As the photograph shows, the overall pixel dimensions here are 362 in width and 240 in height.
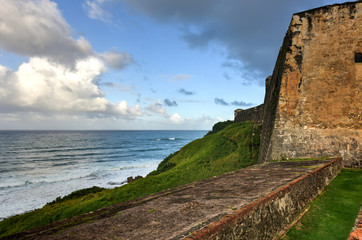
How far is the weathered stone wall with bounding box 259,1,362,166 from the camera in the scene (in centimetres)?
928

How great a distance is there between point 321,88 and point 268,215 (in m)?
8.98

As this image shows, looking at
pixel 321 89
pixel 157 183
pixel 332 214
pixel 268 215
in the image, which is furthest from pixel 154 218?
pixel 157 183

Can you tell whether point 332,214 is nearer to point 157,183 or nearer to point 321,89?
point 321,89

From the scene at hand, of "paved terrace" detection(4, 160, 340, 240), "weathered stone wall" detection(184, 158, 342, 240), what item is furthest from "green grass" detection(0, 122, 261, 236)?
"paved terrace" detection(4, 160, 340, 240)

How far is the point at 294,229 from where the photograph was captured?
144 inches

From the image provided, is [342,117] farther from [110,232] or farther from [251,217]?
[110,232]

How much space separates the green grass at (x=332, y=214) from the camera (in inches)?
138

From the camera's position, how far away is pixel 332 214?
4.20 meters

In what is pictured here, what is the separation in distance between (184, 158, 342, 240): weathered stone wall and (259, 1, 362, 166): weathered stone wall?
16.5ft

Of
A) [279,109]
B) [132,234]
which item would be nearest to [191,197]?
[132,234]

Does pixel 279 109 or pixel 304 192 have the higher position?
pixel 279 109

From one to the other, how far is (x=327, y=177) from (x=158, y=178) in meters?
10.7

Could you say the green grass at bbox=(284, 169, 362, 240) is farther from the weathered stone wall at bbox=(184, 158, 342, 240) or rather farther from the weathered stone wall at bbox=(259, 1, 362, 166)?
the weathered stone wall at bbox=(259, 1, 362, 166)

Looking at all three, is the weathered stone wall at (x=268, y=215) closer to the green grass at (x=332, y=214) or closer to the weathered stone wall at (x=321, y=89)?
the green grass at (x=332, y=214)
